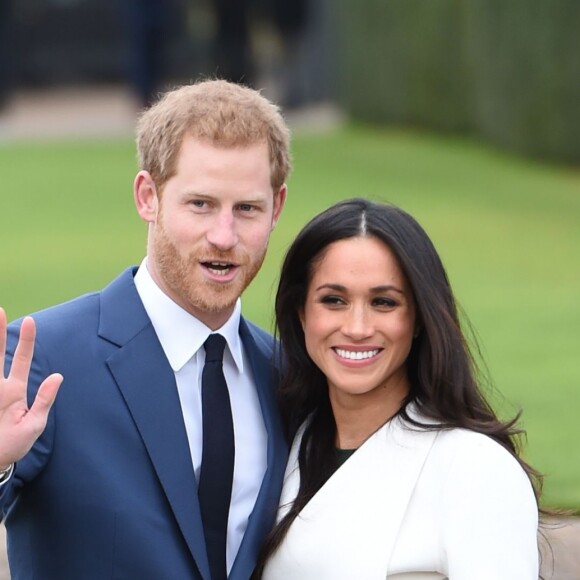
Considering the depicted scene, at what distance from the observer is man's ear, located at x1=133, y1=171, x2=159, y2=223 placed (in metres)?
3.46

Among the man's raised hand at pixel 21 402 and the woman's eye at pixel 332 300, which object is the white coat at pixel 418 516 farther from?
the man's raised hand at pixel 21 402

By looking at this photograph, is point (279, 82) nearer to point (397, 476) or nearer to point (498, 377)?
point (498, 377)

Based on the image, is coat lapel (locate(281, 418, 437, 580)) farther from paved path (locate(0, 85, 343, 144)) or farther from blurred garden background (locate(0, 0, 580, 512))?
paved path (locate(0, 85, 343, 144))

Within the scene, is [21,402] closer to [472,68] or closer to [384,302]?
[384,302]

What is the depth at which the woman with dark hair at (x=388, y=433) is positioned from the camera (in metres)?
3.13

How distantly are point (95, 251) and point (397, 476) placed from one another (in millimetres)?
8335

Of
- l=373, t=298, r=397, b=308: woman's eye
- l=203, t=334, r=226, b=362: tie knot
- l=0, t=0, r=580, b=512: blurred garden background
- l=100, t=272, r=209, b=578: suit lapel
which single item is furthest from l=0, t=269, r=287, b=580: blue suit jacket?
l=0, t=0, r=580, b=512: blurred garden background

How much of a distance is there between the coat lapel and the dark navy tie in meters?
0.15

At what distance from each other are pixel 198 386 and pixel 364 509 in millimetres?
461

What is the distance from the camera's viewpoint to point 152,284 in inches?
137

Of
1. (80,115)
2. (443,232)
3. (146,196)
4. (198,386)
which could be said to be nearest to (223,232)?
(146,196)

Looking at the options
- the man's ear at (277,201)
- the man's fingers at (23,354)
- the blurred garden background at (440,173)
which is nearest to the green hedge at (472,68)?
the blurred garden background at (440,173)

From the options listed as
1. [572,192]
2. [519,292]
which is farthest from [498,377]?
[572,192]

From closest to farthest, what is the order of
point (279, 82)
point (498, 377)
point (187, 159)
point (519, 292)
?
point (187, 159), point (498, 377), point (519, 292), point (279, 82)
